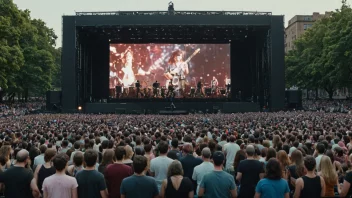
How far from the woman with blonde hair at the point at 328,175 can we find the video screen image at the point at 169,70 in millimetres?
33924

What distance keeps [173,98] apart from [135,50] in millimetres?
6449

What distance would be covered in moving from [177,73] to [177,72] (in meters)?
0.12

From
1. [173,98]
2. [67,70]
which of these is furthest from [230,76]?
[67,70]

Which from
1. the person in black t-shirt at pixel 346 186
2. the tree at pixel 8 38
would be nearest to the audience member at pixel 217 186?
the person in black t-shirt at pixel 346 186

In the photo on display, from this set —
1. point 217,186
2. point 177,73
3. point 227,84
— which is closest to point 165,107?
point 177,73

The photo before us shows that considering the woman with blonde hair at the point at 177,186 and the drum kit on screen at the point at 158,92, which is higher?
the drum kit on screen at the point at 158,92

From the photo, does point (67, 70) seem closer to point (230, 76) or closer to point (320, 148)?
point (230, 76)

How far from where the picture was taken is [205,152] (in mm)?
5969

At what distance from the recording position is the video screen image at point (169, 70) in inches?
1566

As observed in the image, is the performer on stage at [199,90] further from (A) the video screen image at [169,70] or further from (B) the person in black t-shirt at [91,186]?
(B) the person in black t-shirt at [91,186]

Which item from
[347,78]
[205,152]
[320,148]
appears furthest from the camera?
[347,78]

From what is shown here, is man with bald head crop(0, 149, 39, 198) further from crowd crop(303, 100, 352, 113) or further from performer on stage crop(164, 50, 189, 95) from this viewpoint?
performer on stage crop(164, 50, 189, 95)

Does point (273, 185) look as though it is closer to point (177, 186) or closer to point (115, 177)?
point (177, 186)

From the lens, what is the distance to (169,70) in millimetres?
39844
